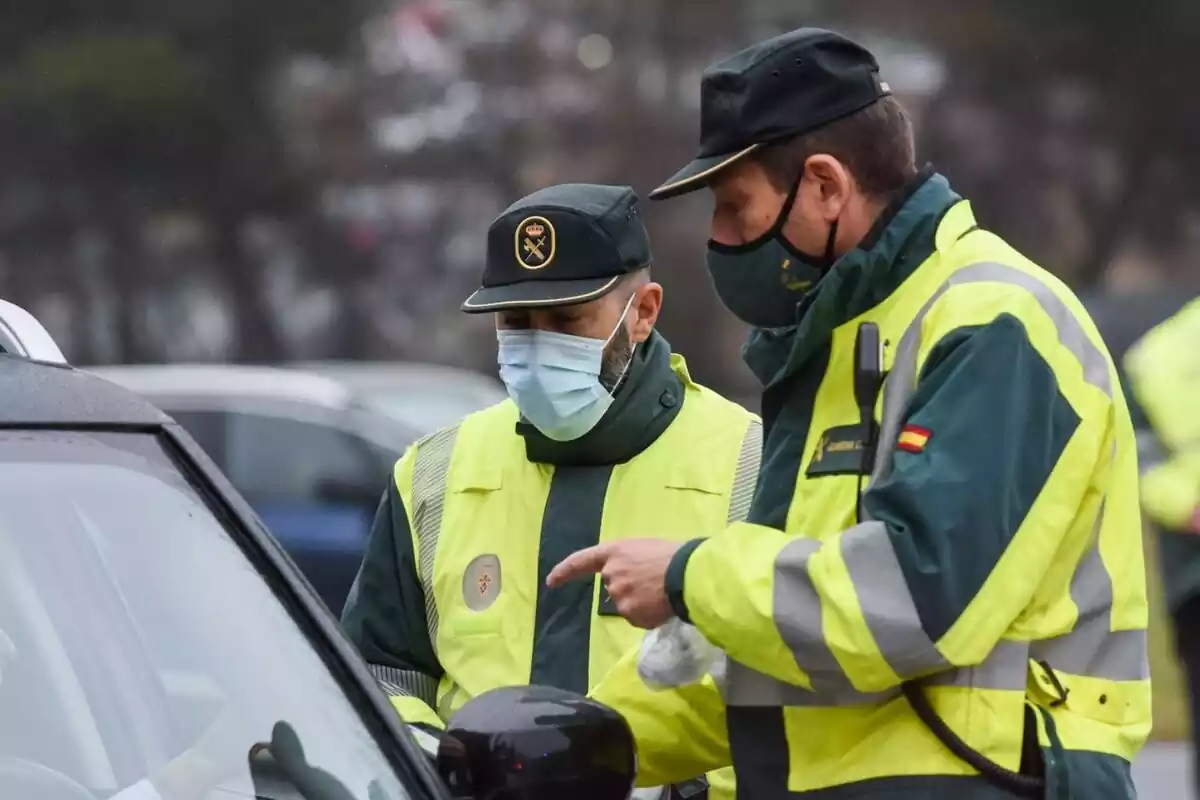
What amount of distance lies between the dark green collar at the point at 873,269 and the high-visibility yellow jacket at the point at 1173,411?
2.09m

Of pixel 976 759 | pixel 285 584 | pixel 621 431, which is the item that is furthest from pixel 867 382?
pixel 621 431

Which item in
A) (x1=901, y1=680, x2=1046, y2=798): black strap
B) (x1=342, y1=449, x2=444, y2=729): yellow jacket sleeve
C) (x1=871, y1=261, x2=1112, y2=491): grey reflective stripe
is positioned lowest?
(x1=342, y1=449, x2=444, y2=729): yellow jacket sleeve

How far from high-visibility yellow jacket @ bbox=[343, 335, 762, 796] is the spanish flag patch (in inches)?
37.2

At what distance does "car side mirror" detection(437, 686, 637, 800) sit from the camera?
7.89ft

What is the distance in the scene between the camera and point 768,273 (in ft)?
8.50

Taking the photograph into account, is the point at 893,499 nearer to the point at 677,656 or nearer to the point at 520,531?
the point at 677,656

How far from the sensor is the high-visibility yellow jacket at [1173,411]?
176 inches

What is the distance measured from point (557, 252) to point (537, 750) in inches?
43.7

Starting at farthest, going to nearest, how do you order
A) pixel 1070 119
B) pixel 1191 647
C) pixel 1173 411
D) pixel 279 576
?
pixel 1070 119, pixel 1191 647, pixel 1173 411, pixel 279 576

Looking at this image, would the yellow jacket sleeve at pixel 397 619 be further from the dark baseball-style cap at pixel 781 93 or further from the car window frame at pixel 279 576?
the dark baseball-style cap at pixel 781 93

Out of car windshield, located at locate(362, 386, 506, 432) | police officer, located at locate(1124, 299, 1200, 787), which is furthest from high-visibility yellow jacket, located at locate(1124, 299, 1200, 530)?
car windshield, located at locate(362, 386, 506, 432)

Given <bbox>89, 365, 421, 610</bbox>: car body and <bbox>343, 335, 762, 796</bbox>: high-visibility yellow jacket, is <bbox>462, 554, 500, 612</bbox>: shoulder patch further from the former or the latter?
<bbox>89, 365, 421, 610</bbox>: car body

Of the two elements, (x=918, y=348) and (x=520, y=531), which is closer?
(x=918, y=348)

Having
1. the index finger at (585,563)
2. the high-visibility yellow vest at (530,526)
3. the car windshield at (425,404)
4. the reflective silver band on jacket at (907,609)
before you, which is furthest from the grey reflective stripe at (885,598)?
the car windshield at (425,404)
